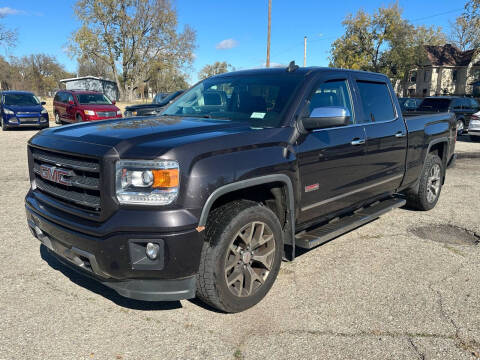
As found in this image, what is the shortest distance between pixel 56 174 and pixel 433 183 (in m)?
5.31

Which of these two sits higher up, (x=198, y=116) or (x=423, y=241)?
(x=198, y=116)

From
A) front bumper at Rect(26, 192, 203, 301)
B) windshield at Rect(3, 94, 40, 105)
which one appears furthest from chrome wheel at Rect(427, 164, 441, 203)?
windshield at Rect(3, 94, 40, 105)

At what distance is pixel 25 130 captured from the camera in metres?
18.5

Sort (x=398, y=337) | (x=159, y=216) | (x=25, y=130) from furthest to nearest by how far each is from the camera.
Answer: (x=25, y=130)
(x=398, y=337)
(x=159, y=216)

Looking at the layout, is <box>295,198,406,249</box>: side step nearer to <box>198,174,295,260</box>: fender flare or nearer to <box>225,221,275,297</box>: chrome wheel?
<box>198,174,295,260</box>: fender flare

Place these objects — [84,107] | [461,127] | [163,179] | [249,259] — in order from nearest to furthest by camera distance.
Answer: [163,179] < [249,259] < [84,107] < [461,127]

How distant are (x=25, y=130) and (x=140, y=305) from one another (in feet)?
59.5

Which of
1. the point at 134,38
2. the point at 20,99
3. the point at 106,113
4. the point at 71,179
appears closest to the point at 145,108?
the point at 71,179

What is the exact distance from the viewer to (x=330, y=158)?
365 cm

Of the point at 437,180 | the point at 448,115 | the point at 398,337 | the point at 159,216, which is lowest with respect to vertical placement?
the point at 398,337

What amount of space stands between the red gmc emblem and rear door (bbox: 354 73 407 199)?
2.85 meters

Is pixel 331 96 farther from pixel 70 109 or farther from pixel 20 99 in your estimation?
pixel 20 99

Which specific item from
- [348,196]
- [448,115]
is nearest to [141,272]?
[348,196]

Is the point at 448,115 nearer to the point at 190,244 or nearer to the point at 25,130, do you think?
the point at 190,244
